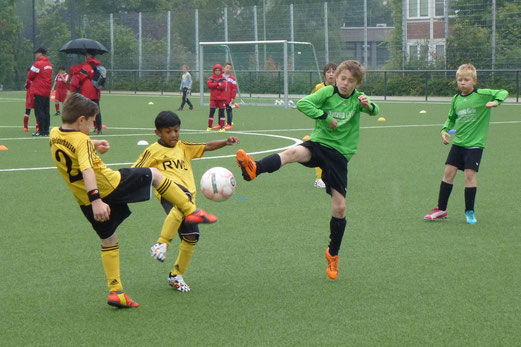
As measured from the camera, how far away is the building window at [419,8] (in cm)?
3531

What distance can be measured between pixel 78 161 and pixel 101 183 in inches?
9.3

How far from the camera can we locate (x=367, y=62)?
38469mm

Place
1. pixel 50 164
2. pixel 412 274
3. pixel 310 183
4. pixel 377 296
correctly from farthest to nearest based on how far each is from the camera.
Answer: pixel 50 164 → pixel 310 183 → pixel 412 274 → pixel 377 296

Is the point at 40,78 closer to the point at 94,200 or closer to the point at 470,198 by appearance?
the point at 470,198

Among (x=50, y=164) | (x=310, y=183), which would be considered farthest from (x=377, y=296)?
(x=50, y=164)

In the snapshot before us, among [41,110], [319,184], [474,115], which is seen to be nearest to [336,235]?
[474,115]

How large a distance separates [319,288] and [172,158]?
58.8 inches

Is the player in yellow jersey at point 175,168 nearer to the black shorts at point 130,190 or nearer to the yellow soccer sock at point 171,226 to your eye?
the yellow soccer sock at point 171,226

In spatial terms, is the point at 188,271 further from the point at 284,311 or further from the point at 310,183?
the point at 310,183

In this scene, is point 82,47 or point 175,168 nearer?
point 175,168

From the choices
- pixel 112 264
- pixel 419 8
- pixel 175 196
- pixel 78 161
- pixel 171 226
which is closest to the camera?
pixel 78 161

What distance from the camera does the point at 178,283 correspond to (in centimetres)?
586

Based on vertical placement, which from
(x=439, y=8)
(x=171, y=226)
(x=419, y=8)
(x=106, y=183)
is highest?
(x=419, y=8)

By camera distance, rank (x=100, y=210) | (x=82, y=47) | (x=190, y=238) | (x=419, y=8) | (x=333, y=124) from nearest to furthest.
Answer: (x=100, y=210) → (x=190, y=238) → (x=333, y=124) → (x=82, y=47) → (x=419, y=8)
